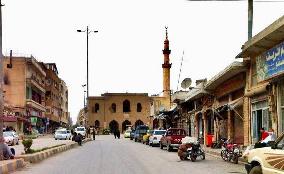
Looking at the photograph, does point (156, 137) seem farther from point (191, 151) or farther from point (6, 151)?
point (6, 151)

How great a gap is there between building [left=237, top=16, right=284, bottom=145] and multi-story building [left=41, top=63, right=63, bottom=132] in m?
68.6

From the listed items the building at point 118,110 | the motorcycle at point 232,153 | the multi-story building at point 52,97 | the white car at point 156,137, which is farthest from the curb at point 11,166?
the building at point 118,110

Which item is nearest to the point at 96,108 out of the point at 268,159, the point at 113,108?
the point at 113,108

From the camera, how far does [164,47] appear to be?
280 ft

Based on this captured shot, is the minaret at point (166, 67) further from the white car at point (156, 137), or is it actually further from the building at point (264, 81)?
the building at point (264, 81)

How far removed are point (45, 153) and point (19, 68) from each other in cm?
5066

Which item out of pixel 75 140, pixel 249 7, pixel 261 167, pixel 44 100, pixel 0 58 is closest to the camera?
pixel 261 167

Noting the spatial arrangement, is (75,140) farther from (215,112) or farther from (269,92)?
(269,92)

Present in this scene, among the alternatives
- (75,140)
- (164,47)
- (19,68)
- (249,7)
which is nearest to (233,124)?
(249,7)

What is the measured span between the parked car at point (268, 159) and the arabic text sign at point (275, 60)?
38.8 feet

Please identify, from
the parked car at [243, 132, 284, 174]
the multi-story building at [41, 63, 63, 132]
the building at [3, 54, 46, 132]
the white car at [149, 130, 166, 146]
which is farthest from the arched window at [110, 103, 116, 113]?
the parked car at [243, 132, 284, 174]

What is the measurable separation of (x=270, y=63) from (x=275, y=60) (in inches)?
30.5

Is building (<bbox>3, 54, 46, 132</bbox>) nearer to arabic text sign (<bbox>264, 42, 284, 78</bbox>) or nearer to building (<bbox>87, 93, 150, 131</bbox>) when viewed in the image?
building (<bbox>87, 93, 150, 131</bbox>)

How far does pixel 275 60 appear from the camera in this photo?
24.1 m
